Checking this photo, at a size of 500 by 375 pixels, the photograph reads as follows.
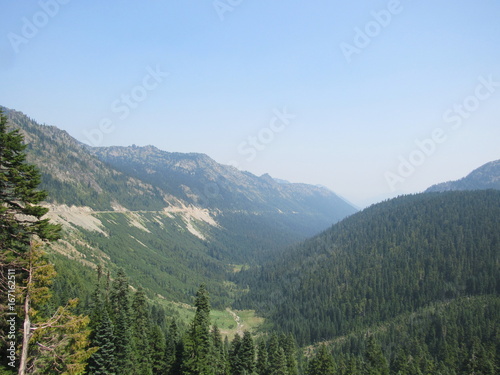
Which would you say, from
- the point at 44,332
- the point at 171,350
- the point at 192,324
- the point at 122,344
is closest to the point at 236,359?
the point at 171,350

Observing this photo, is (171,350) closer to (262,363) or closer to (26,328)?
(262,363)

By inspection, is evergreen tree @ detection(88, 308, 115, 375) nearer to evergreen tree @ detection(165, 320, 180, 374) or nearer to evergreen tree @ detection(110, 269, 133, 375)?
evergreen tree @ detection(110, 269, 133, 375)

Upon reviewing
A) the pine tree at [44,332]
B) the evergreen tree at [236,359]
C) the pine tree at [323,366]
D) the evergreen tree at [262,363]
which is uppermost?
the pine tree at [44,332]

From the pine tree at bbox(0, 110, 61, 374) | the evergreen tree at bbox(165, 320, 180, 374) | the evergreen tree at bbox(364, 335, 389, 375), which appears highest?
the pine tree at bbox(0, 110, 61, 374)

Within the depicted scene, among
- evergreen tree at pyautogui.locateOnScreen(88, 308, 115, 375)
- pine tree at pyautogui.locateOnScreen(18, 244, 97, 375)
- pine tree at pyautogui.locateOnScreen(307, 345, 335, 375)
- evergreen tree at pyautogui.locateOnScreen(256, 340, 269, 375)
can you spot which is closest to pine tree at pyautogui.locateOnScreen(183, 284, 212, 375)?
evergreen tree at pyautogui.locateOnScreen(88, 308, 115, 375)

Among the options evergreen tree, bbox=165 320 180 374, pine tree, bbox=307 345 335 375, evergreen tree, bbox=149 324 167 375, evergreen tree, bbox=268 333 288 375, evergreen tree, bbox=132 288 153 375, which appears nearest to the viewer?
evergreen tree, bbox=132 288 153 375

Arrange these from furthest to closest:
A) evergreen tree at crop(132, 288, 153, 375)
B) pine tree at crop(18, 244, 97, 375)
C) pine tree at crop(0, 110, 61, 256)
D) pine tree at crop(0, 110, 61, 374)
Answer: evergreen tree at crop(132, 288, 153, 375)
pine tree at crop(0, 110, 61, 256)
pine tree at crop(0, 110, 61, 374)
pine tree at crop(18, 244, 97, 375)

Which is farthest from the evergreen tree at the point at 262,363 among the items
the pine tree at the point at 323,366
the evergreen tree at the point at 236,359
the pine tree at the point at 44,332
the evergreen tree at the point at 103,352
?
the pine tree at the point at 44,332

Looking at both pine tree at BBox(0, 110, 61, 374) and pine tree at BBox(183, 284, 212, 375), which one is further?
pine tree at BBox(183, 284, 212, 375)

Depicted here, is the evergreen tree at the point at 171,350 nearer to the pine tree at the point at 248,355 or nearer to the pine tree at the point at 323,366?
the pine tree at the point at 248,355

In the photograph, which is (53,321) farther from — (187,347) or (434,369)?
(434,369)

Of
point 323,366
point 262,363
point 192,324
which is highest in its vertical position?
point 192,324

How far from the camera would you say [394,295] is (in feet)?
623

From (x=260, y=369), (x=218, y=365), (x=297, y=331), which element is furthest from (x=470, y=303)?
(x=218, y=365)
